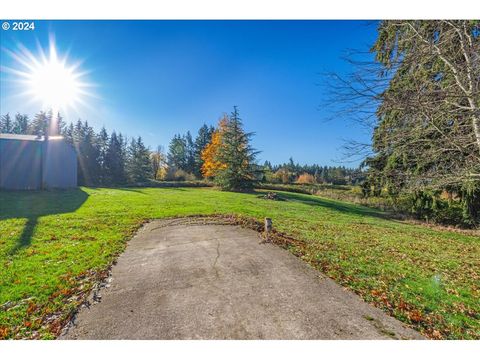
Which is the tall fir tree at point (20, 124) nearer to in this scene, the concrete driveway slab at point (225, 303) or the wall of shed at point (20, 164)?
the wall of shed at point (20, 164)

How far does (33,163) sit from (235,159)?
18670 mm

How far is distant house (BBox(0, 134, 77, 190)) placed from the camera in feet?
64.0

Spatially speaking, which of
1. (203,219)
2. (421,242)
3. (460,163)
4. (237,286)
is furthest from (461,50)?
(203,219)

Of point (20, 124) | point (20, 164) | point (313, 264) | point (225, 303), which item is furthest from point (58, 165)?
point (20, 124)

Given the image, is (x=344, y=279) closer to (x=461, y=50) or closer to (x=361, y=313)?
(x=361, y=313)

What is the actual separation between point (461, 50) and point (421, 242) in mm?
8970

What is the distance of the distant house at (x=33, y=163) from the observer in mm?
19516

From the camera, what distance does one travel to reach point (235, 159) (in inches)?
1033

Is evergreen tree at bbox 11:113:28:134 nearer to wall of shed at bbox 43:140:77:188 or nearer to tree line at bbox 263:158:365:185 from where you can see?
wall of shed at bbox 43:140:77:188

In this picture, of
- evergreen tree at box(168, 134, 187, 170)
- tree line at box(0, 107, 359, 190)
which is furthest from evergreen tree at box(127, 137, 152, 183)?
evergreen tree at box(168, 134, 187, 170)

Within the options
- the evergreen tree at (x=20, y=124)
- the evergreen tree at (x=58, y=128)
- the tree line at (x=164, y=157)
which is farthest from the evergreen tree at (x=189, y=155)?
the evergreen tree at (x=20, y=124)

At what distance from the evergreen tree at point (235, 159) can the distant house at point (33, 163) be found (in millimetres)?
15600

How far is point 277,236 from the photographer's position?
8.40 meters

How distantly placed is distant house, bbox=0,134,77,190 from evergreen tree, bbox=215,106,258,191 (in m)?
15.6
